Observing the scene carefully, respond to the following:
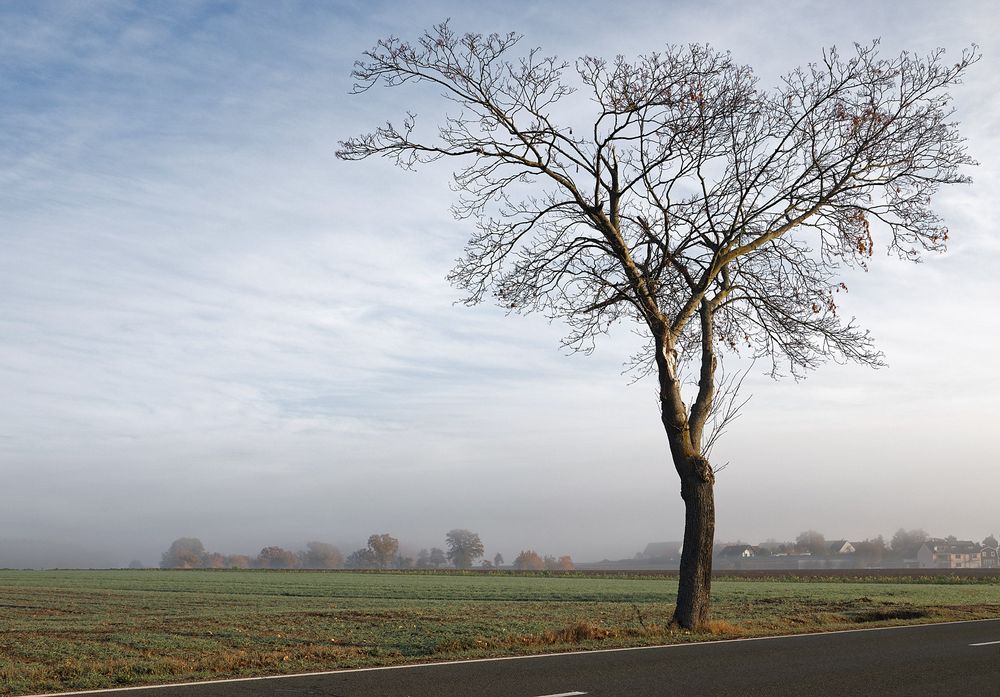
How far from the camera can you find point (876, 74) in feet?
60.9

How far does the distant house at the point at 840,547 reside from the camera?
635 feet

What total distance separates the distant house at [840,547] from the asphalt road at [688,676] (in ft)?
631

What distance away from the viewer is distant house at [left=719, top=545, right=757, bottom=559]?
187375 mm

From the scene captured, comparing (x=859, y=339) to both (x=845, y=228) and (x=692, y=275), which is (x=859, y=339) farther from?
(x=692, y=275)

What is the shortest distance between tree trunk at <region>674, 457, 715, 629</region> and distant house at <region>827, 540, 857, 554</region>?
621 ft

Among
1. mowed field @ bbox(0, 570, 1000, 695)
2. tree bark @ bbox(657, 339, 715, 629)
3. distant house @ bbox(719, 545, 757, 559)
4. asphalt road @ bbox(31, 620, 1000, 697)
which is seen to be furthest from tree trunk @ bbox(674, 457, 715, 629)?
distant house @ bbox(719, 545, 757, 559)

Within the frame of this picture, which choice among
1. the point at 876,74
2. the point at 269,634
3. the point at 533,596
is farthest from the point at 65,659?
the point at 533,596

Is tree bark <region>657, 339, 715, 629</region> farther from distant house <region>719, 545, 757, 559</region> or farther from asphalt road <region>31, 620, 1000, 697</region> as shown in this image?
distant house <region>719, 545, 757, 559</region>

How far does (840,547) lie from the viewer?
194000 mm

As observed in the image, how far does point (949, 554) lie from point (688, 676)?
207 metres

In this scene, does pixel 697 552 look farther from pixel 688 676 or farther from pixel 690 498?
pixel 688 676

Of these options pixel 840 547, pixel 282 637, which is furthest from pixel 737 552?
pixel 282 637

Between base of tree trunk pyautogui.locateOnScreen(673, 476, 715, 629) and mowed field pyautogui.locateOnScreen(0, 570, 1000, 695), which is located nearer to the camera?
mowed field pyautogui.locateOnScreen(0, 570, 1000, 695)

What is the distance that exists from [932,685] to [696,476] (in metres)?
8.00
